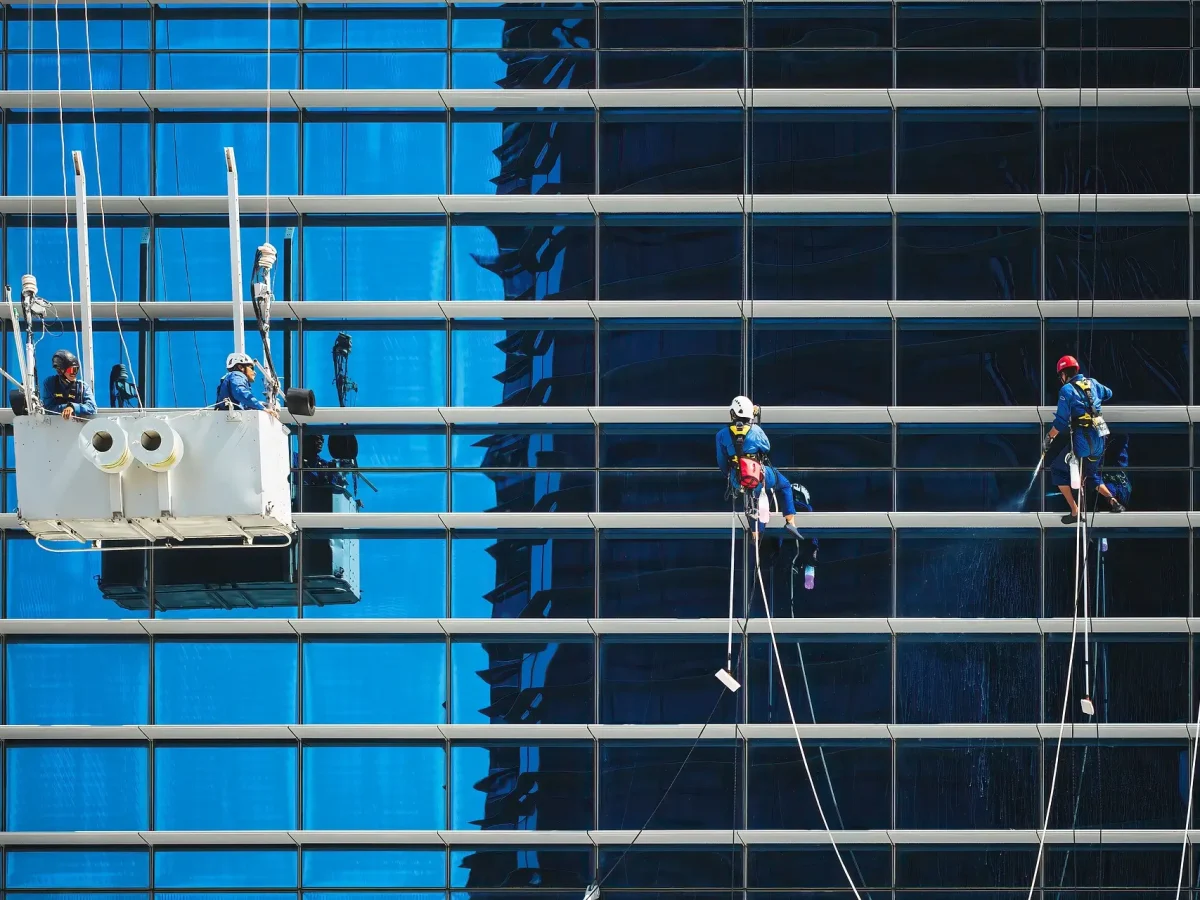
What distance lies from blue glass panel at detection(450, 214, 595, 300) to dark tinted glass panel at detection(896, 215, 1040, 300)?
442 centimetres

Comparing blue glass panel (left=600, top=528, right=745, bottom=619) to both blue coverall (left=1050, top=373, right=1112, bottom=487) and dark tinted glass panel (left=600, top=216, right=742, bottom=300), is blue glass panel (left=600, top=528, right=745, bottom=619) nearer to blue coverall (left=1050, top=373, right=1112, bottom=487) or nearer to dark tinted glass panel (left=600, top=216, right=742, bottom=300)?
dark tinted glass panel (left=600, top=216, right=742, bottom=300)

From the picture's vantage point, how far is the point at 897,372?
28422mm

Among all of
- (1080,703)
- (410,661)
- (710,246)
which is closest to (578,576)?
(410,661)

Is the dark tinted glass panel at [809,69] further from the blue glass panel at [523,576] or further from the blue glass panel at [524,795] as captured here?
the blue glass panel at [524,795]

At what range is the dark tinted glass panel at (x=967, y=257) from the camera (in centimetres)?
2856

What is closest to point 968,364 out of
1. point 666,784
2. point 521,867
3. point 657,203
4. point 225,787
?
point 657,203

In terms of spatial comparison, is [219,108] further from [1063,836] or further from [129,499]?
[1063,836]

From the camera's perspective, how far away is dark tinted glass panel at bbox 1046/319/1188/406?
28391mm

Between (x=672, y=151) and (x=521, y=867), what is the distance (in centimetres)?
1007

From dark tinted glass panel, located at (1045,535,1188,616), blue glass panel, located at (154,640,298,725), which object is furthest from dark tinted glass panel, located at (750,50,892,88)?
blue glass panel, located at (154,640,298,725)

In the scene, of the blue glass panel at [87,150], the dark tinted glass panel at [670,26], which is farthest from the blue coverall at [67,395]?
the dark tinted glass panel at [670,26]

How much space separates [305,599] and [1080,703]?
10.5m

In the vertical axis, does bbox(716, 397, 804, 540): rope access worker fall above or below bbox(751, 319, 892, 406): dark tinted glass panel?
below

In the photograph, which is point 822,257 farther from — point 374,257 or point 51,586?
point 51,586
